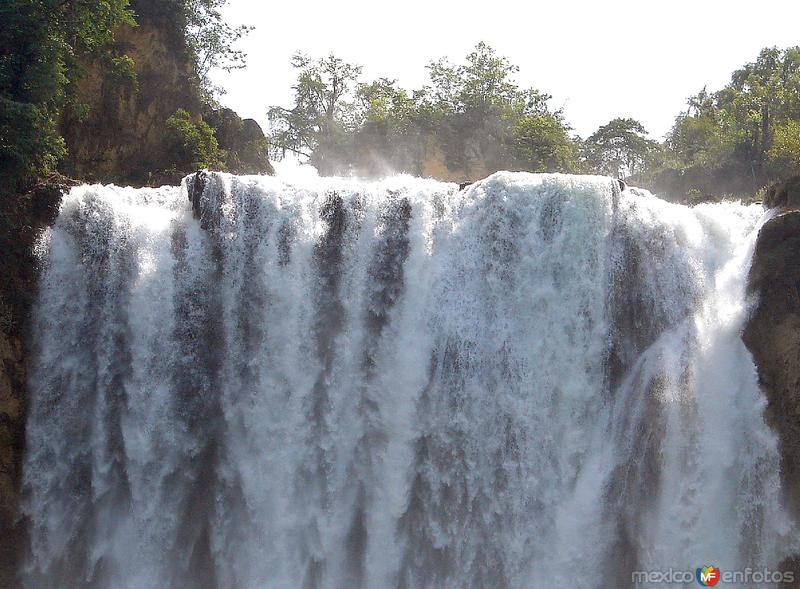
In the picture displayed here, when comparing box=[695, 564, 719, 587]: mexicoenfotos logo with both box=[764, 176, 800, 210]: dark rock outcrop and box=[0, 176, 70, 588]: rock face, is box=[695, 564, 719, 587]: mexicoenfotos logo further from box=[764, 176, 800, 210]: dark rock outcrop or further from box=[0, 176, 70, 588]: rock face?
box=[0, 176, 70, 588]: rock face

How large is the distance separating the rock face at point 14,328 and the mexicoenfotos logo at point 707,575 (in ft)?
41.2

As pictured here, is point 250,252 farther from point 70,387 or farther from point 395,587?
point 395,587

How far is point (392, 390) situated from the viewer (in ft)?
51.8

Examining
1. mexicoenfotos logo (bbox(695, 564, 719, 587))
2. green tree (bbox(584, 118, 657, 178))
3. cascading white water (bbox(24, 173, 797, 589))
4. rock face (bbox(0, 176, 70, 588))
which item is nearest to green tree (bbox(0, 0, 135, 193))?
rock face (bbox(0, 176, 70, 588))

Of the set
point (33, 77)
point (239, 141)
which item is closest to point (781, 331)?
point (33, 77)

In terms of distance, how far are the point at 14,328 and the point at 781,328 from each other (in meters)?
14.6

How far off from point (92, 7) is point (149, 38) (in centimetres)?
562

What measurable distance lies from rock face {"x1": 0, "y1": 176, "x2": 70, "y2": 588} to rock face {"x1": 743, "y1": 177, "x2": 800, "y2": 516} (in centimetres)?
1403

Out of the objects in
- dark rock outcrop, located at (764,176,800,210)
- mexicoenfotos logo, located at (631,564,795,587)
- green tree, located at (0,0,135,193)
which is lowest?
mexicoenfotos logo, located at (631,564,795,587)

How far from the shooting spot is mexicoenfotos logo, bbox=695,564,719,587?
14266 mm

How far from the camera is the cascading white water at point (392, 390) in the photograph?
588 inches

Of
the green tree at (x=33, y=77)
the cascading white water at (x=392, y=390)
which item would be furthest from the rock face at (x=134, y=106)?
the cascading white water at (x=392, y=390)

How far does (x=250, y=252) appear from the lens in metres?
16.4

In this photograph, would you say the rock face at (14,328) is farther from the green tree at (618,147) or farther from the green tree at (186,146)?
the green tree at (618,147)
